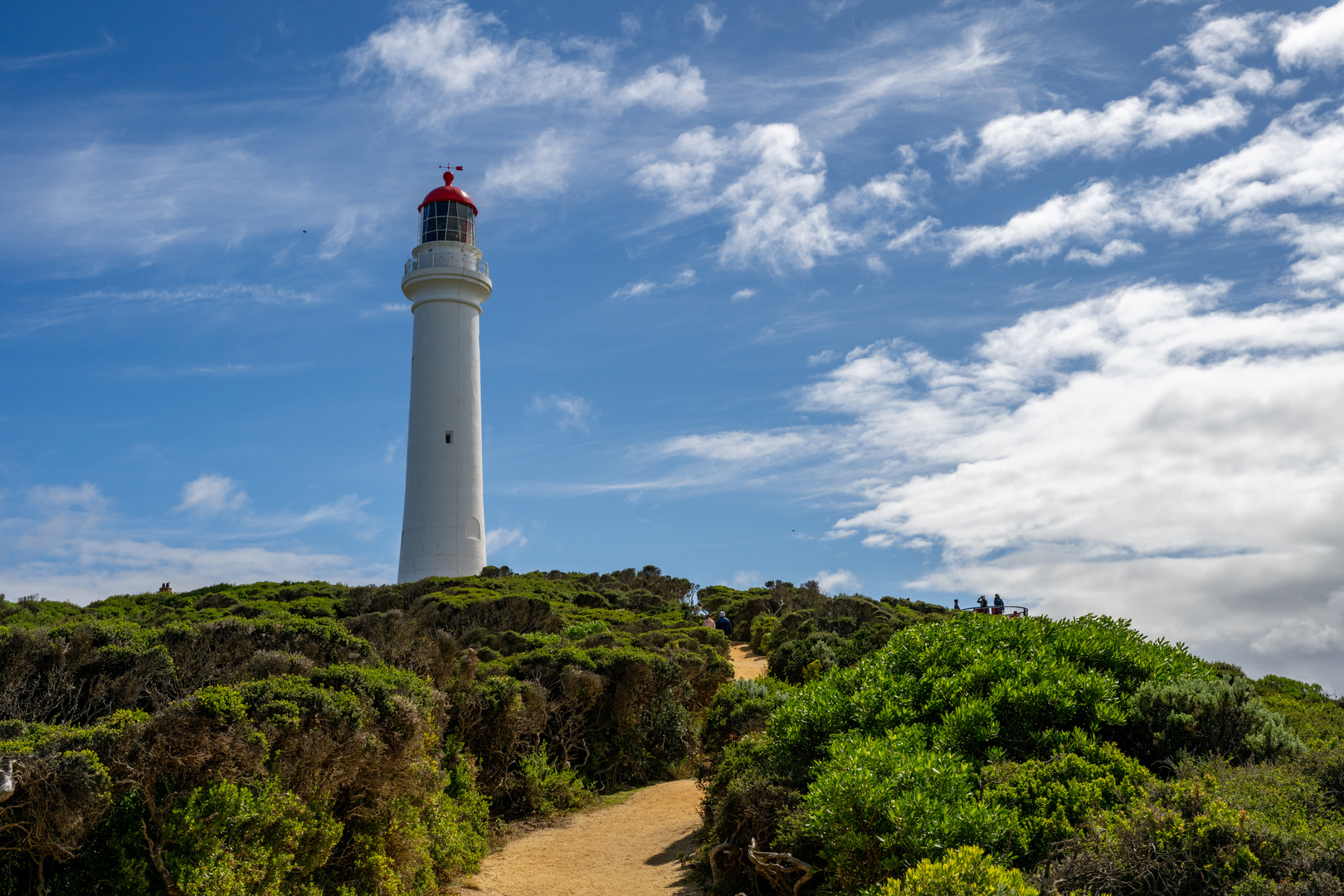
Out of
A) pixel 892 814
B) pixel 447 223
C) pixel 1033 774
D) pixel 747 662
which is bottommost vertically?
pixel 892 814

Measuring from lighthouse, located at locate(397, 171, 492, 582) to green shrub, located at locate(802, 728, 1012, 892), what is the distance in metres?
26.2

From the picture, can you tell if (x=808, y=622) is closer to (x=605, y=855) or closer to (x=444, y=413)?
(x=605, y=855)

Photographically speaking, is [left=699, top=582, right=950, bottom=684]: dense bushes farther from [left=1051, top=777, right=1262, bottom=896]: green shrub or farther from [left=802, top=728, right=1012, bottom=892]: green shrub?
[left=1051, top=777, right=1262, bottom=896]: green shrub

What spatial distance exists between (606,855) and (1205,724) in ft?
22.1

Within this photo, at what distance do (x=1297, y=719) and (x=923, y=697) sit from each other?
3887 millimetres

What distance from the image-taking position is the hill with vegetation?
560 cm

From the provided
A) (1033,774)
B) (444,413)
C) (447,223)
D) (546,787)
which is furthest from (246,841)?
(447,223)

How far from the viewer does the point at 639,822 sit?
12.1 metres

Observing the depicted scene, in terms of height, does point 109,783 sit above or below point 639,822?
above

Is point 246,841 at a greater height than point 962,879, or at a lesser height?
greater

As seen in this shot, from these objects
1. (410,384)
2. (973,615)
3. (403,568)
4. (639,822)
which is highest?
(410,384)

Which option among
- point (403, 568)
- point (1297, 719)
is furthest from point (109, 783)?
point (403, 568)

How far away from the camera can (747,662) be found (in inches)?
985

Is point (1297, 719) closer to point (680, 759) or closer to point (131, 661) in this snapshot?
point (680, 759)
